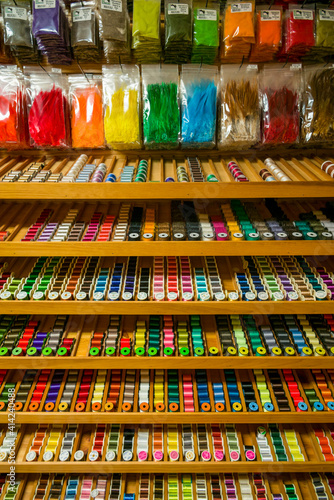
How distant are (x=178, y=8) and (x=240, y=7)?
0.31 m

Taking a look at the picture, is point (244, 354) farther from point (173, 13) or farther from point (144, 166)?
point (173, 13)

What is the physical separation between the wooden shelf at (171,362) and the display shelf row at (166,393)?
0.75ft

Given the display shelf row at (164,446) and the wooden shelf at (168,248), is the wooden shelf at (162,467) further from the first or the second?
the wooden shelf at (168,248)

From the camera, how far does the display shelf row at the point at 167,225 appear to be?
1602 mm

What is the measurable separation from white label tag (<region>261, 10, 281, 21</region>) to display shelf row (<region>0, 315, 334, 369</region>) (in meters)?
1.61

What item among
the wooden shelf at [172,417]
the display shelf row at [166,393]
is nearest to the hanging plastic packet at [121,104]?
the display shelf row at [166,393]

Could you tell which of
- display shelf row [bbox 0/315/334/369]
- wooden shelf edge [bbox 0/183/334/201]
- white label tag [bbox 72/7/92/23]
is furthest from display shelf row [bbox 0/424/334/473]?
white label tag [bbox 72/7/92/23]

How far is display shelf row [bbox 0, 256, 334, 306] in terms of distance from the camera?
5.52 ft

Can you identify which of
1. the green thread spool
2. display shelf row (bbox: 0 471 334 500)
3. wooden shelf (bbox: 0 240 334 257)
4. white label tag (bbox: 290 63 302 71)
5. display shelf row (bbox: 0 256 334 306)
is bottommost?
display shelf row (bbox: 0 471 334 500)

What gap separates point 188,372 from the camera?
196 centimetres

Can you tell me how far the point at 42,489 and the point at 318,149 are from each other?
2609 millimetres

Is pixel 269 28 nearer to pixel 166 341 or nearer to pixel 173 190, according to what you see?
pixel 173 190

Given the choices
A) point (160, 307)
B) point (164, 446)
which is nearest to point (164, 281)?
point (160, 307)

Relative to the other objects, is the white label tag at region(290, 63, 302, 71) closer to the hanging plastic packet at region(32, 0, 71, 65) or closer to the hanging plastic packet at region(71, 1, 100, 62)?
the hanging plastic packet at region(71, 1, 100, 62)
